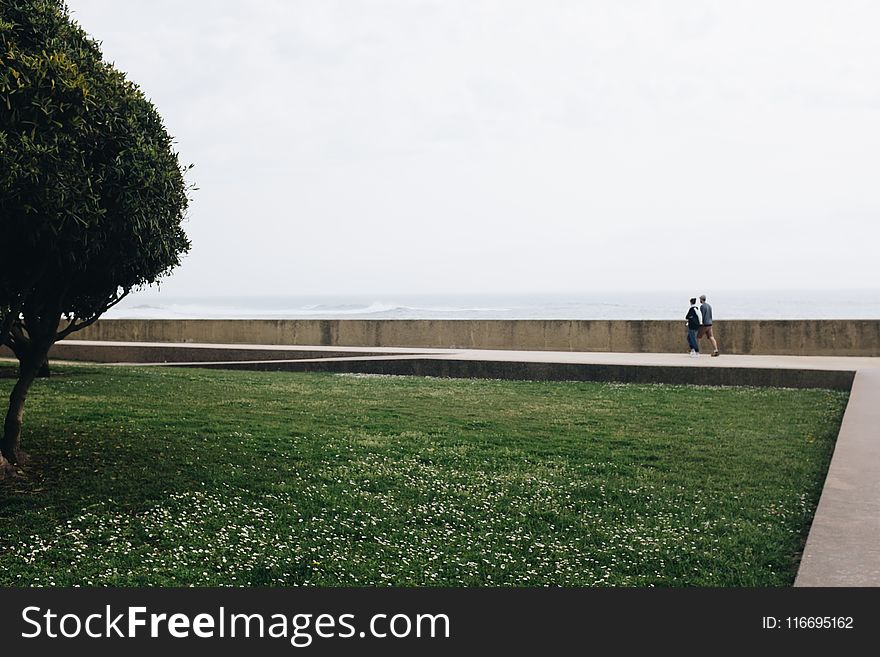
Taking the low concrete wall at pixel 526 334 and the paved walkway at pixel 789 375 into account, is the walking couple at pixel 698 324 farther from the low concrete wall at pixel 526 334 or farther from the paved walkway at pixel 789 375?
the paved walkway at pixel 789 375

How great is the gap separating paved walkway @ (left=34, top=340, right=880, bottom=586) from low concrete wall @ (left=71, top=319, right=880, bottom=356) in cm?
112

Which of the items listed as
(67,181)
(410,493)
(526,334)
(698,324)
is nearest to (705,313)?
(698,324)

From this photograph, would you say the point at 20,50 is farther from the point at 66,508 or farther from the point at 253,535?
the point at 253,535

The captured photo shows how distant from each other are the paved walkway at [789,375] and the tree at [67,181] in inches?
210

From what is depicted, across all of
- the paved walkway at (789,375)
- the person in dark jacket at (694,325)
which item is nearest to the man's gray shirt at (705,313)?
the person in dark jacket at (694,325)

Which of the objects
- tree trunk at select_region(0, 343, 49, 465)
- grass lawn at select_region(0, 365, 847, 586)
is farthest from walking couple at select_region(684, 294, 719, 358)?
tree trunk at select_region(0, 343, 49, 465)

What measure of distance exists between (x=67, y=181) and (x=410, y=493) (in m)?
3.49

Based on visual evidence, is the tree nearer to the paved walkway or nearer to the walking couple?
the paved walkway

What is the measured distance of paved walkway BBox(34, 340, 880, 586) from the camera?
4.41 meters

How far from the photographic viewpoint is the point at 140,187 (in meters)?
6.54

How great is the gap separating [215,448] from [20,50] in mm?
4034

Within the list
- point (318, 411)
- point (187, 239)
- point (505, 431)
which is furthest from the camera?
point (318, 411)

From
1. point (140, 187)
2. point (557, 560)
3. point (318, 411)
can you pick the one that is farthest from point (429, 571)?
point (318, 411)

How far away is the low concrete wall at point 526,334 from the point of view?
21562mm
